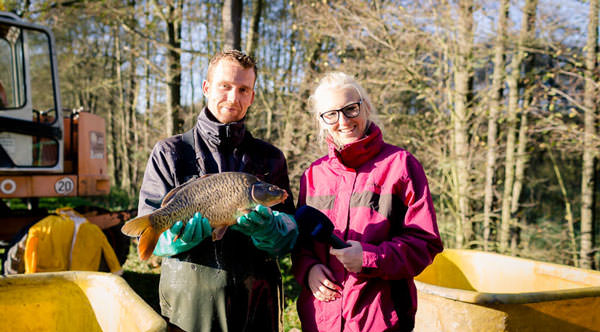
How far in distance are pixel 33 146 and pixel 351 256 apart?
618cm

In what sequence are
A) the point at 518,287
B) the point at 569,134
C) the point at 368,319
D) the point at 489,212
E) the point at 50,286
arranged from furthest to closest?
the point at 489,212, the point at 569,134, the point at 518,287, the point at 50,286, the point at 368,319

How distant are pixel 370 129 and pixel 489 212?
5.79m

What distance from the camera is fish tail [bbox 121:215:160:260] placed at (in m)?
1.95

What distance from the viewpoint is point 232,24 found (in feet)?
21.9

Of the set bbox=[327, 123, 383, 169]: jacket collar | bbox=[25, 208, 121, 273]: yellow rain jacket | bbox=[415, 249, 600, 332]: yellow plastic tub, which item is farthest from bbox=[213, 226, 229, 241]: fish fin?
bbox=[25, 208, 121, 273]: yellow rain jacket

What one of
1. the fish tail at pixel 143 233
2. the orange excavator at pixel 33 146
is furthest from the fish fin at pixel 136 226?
the orange excavator at pixel 33 146

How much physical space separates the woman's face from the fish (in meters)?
0.50

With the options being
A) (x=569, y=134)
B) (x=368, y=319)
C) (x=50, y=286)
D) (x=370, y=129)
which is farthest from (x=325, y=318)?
(x=569, y=134)

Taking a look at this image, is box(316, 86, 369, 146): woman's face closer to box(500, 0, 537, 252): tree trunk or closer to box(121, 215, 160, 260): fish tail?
box(121, 215, 160, 260): fish tail

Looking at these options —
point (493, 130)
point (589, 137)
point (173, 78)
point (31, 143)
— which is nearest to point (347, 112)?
point (493, 130)

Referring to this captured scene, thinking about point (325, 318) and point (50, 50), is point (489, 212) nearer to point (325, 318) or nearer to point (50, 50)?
point (325, 318)

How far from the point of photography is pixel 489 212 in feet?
24.0

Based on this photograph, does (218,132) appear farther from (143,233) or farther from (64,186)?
(64,186)

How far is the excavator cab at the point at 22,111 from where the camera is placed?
242 inches
